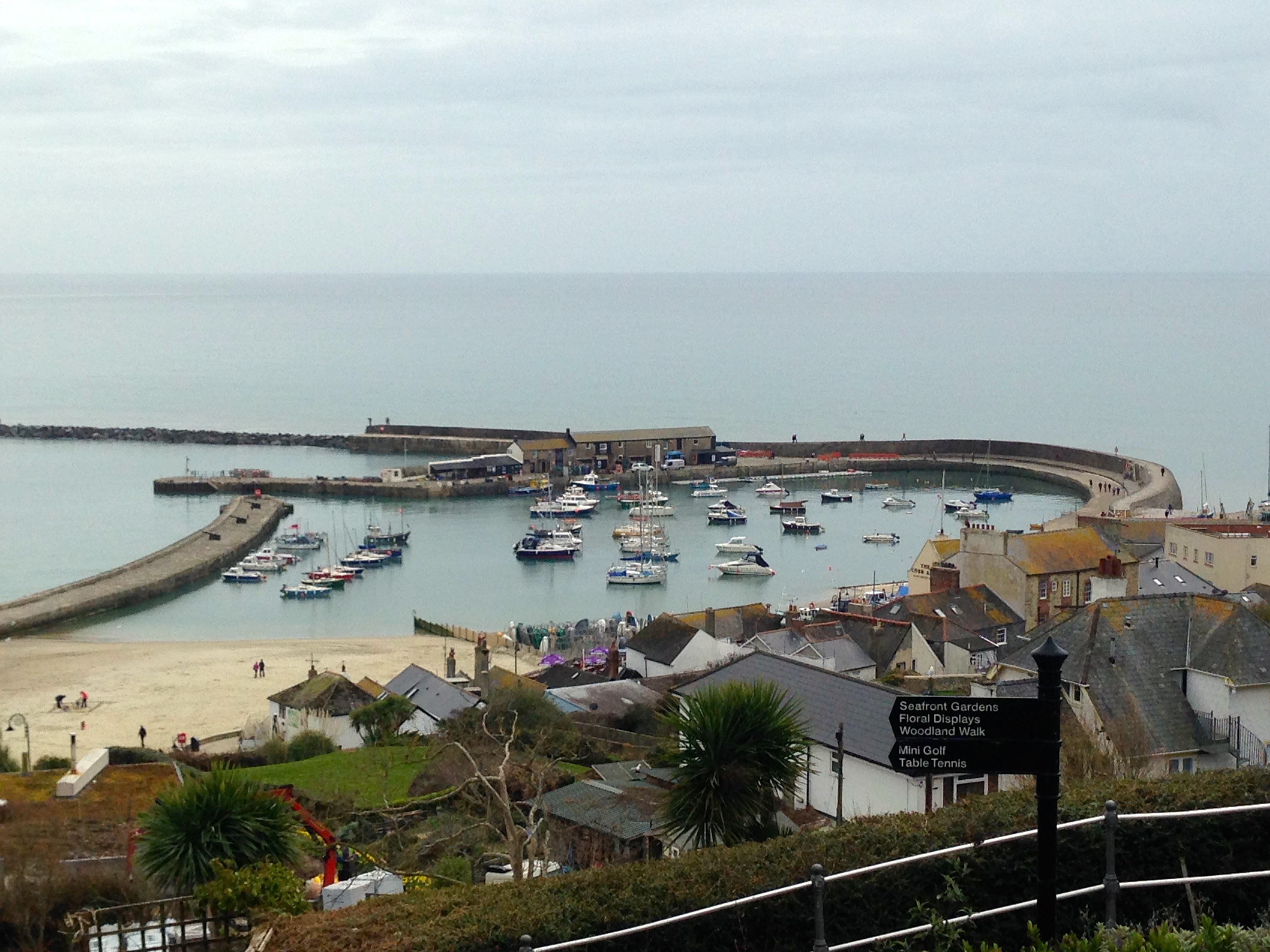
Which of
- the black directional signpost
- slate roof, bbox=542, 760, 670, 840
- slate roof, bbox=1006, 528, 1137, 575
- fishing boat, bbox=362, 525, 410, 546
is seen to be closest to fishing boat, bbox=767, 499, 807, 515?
fishing boat, bbox=362, 525, 410, 546

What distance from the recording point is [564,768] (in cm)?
1677

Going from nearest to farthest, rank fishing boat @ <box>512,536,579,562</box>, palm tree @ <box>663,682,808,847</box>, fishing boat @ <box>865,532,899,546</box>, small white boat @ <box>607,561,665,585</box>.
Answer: palm tree @ <box>663,682,808,847</box>
small white boat @ <box>607,561,665,585</box>
fishing boat @ <box>512,536,579,562</box>
fishing boat @ <box>865,532,899,546</box>

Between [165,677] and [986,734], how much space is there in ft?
95.6

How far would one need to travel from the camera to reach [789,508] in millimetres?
58281

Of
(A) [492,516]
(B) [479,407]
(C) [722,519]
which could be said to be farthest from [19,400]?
(C) [722,519]

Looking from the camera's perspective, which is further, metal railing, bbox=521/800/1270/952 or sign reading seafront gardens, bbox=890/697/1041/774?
metal railing, bbox=521/800/1270/952

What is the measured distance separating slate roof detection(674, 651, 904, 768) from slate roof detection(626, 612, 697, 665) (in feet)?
36.3

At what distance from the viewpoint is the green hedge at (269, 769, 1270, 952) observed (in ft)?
21.1

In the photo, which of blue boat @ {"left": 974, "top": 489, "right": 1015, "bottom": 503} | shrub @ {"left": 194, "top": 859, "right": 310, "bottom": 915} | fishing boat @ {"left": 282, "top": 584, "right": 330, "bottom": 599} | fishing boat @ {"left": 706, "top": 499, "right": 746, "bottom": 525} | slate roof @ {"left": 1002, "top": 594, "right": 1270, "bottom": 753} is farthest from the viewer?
blue boat @ {"left": 974, "top": 489, "right": 1015, "bottom": 503}

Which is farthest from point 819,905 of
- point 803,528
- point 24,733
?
point 803,528

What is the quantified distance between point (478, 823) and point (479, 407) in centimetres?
9315

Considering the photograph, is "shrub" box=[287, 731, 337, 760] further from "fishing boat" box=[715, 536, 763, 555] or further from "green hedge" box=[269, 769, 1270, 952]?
"fishing boat" box=[715, 536, 763, 555]

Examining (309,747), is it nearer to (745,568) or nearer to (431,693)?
(431,693)

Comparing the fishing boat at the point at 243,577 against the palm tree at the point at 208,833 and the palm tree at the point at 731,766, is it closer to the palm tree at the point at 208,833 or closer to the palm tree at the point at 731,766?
the palm tree at the point at 208,833
